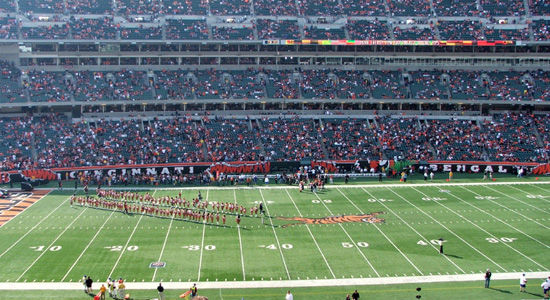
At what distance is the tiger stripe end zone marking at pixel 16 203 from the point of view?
113 feet

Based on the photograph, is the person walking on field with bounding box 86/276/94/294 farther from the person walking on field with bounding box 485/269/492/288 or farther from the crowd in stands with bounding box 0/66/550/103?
the crowd in stands with bounding box 0/66/550/103

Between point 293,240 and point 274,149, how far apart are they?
64.5 ft

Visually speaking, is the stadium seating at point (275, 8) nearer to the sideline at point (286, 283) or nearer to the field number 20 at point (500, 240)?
the field number 20 at point (500, 240)

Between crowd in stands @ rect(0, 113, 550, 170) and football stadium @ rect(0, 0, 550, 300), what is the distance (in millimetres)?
196

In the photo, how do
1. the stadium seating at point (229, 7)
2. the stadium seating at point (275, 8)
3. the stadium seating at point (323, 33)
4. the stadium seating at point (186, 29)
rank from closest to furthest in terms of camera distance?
the stadium seating at point (186, 29), the stadium seating at point (323, 33), the stadium seating at point (229, 7), the stadium seating at point (275, 8)

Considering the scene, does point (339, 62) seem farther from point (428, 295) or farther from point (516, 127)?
point (428, 295)

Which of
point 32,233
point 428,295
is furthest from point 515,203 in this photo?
point 32,233

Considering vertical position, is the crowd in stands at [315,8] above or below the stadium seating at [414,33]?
above

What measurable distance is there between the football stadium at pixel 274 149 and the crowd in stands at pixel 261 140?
196 millimetres

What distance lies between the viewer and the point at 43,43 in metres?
54.5

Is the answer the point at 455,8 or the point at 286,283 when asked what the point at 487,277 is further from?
the point at 455,8

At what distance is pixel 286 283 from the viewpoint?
25.0 m

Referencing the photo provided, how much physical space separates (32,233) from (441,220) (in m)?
22.9

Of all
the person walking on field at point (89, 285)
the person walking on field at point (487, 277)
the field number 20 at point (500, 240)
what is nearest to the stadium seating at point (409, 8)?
the field number 20 at point (500, 240)
